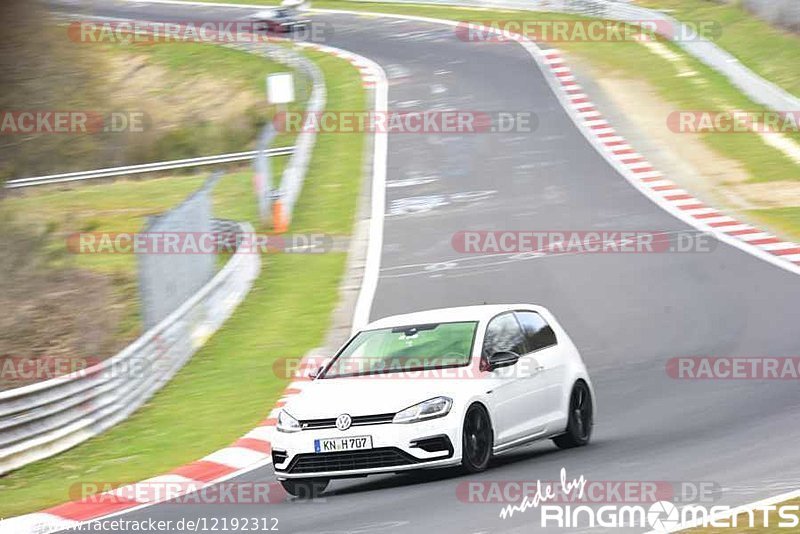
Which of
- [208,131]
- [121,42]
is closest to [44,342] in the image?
[208,131]

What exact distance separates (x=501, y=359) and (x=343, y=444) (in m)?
1.59

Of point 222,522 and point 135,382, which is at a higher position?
point 222,522

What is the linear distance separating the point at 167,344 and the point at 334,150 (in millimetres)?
15235

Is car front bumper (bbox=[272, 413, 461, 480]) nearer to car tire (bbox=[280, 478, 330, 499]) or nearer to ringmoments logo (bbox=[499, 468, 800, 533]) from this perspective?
car tire (bbox=[280, 478, 330, 499])

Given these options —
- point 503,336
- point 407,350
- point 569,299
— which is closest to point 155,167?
point 569,299

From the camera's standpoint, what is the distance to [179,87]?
46.2 m

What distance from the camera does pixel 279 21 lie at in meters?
50.3

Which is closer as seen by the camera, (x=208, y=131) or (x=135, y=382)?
(x=135, y=382)

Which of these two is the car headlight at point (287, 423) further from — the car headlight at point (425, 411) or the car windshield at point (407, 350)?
the car headlight at point (425, 411)

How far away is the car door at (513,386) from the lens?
39.9 feet

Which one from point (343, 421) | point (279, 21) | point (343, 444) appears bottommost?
point (279, 21)

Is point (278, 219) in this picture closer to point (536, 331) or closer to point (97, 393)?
point (97, 393)

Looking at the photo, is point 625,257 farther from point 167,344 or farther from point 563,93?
point 563,93

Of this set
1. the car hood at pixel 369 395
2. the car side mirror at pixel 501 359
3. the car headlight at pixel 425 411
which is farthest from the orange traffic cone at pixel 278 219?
the car headlight at pixel 425 411
